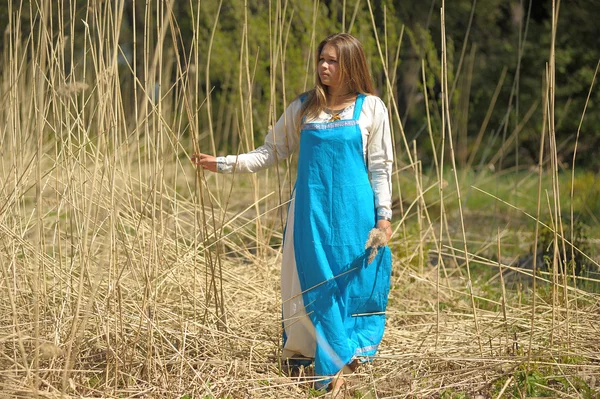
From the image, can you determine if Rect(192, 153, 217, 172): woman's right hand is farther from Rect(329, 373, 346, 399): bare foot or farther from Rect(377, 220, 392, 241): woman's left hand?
Rect(329, 373, 346, 399): bare foot

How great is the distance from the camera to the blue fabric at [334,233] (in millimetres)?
2422

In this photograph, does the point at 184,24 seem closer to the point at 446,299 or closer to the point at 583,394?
the point at 446,299

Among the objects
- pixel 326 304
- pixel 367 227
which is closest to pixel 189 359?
pixel 326 304

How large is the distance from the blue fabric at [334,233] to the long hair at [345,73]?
6cm

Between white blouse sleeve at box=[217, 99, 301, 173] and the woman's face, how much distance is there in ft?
0.47

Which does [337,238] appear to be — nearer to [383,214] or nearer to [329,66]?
[383,214]

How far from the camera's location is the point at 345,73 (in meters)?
2.48

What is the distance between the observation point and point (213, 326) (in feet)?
8.64

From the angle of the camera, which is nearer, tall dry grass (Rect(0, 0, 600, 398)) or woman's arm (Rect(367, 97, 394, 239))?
tall dry grass (Rect(0, 0, 600, 398))

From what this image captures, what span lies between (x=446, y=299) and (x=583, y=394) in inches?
50.5

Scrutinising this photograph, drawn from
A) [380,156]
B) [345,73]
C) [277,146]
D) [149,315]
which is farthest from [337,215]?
[149,315]

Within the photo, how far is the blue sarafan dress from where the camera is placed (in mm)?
2430

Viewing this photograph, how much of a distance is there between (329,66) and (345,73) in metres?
0.05

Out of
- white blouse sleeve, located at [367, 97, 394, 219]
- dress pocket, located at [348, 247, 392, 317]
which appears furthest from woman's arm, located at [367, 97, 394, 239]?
dress pocket, located at [348, 247, 392, 317]
